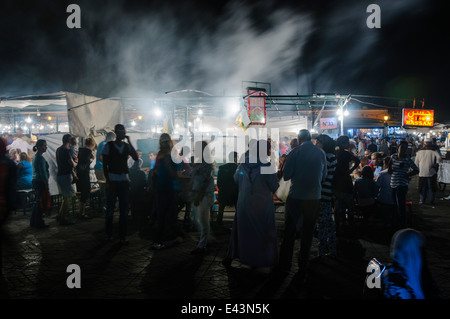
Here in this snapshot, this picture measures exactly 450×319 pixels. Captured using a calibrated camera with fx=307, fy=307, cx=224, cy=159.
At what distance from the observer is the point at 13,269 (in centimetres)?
455

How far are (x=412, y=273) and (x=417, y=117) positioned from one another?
23994mm

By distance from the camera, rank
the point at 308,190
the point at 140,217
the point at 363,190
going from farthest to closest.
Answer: the point at 140,217
the point at 363,190
the point at 308,190

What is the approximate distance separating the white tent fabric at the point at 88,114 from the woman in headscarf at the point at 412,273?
35.1ft

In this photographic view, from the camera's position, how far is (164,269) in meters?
4.59

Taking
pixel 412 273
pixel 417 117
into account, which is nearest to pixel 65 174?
pixel 412 273

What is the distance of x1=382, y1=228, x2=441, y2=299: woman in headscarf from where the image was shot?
91.0 inches

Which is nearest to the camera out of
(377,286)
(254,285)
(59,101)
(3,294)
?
(377,286)

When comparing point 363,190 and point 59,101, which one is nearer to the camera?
point 363,190

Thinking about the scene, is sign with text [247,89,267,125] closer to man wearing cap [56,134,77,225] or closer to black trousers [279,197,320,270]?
man wearing cap [56,134,77,225]

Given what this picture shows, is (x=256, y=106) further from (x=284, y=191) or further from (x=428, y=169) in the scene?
(x=284, y=191)

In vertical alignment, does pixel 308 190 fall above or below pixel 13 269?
above

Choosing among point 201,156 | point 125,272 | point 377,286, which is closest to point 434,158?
point 201,156

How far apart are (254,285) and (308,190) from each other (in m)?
1.51

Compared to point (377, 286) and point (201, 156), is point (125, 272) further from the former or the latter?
point (377, 286)
